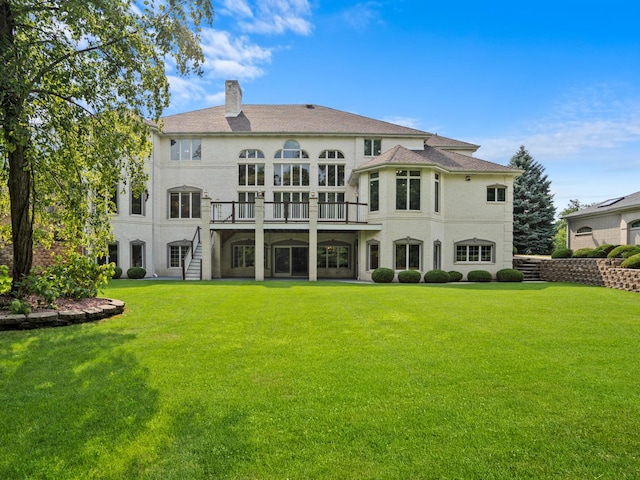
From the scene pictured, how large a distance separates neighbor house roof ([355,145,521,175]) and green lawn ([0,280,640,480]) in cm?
1324

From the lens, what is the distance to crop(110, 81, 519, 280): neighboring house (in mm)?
19641

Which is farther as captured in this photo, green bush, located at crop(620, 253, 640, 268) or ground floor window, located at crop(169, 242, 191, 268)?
Answer: ground floor window, located at crop(169, 242, 191, 268)

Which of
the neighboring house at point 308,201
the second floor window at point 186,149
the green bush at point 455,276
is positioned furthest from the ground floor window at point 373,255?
the second floor window at point 186,149

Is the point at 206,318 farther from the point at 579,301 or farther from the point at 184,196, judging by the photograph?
the point at 184,196

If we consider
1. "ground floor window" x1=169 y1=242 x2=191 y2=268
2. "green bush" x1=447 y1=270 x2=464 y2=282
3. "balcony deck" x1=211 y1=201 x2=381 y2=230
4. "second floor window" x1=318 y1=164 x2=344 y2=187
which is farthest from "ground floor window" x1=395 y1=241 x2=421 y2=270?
"ground floor window" x1=169 y1=242 x2=191 y2=268

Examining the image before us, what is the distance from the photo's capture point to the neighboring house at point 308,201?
19.6 meters

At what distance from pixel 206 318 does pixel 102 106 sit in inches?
222

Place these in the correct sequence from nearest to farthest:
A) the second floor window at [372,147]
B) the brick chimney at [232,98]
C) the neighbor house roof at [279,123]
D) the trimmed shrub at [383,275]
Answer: the trimmed shrub at [383,275] → the neighbor house roof at [279,123] → the second floor window at [372,147] → the brick chimney at [232,98]

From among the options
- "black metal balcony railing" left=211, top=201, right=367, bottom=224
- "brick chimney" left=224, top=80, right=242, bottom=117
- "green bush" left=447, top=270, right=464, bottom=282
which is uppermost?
"brick chimney" left=224, top=80, right=242, bottom=117

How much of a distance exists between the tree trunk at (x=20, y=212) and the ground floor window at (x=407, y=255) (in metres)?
15.8

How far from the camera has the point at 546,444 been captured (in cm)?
316

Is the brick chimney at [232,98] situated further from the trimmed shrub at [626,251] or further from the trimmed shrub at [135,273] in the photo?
the trimmed shrub at [626,251]

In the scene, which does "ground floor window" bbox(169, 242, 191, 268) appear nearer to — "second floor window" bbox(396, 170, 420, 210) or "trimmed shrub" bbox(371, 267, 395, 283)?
"trimmed shrub" bbox(371, 267, 395, 283)

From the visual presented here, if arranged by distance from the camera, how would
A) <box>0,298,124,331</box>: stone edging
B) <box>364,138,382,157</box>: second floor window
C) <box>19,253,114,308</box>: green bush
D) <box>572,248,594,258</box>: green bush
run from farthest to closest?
<box>364,138,382,157</box>: second floor window
<box>572,248,594,258</box>: green bush
<box>19,253,114,308</box>: green bush
<box>0,298,124,331</box>: stone edging
